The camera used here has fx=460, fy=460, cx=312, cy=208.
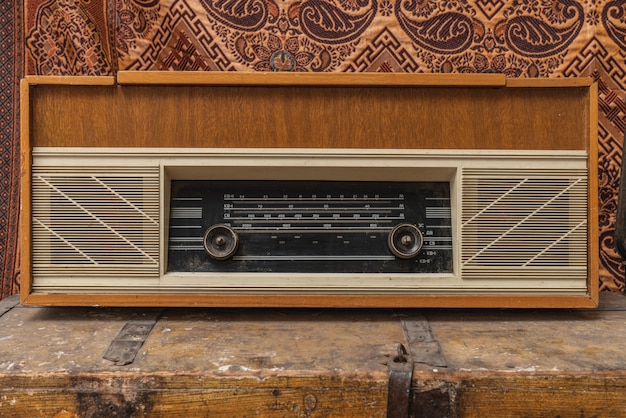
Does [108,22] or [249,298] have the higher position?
[108,22]

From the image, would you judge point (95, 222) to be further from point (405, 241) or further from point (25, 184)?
point (405, 241)

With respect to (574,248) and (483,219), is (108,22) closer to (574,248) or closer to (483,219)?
(483,219)

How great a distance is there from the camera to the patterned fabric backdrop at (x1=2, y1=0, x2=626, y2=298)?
4.32ft

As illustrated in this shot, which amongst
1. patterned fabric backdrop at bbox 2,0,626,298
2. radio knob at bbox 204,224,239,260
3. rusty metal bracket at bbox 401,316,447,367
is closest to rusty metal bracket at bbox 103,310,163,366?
radio knob at bbox 204,224,239,260

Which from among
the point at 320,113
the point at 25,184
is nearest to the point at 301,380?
the point at 320,113

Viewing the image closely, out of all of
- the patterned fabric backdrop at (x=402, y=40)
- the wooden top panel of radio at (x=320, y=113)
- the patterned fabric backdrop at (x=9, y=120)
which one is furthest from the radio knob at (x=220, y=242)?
the patterned fabric backdrop at (x=9, y=120)

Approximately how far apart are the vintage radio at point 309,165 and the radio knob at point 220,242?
42mm

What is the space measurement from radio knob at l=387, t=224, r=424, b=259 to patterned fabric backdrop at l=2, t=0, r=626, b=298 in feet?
1.96

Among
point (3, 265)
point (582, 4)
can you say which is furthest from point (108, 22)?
point (582, 4)

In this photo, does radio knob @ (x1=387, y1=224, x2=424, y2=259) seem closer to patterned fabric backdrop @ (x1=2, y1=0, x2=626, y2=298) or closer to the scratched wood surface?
the scratched wood surface

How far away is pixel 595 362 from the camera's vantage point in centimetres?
73

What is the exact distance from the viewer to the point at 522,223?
0.91m

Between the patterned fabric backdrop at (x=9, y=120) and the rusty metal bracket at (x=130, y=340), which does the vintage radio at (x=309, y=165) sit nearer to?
the rusty metal bracket at (x=130, y=340)

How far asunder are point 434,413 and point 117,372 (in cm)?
49
